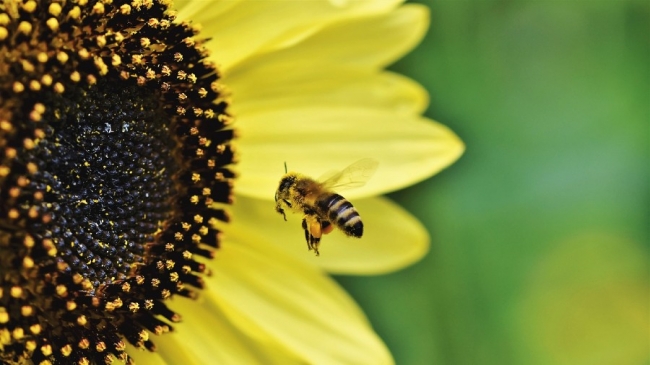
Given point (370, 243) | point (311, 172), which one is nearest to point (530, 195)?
→ point (370, 243)

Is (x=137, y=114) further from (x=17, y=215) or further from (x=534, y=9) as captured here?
(x=534, y=9)

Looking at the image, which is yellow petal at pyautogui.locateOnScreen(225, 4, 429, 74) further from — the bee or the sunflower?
the bee

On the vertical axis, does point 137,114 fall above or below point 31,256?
above

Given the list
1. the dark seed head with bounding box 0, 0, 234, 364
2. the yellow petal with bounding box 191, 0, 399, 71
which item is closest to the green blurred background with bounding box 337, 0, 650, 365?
the yellow petal with bounding box 191, 0, 399, 71

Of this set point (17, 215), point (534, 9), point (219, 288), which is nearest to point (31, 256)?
point (17, 215)

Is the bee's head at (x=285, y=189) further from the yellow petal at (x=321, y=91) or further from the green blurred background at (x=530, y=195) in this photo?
the green blurred background at (x=530, y=195)

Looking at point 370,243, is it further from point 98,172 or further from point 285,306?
point 98,172
